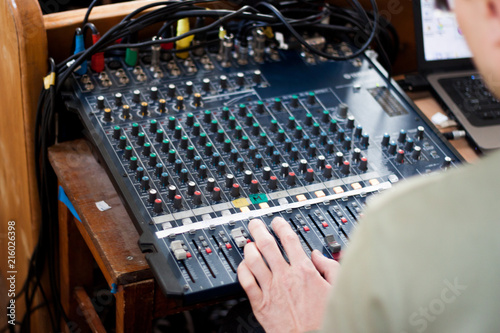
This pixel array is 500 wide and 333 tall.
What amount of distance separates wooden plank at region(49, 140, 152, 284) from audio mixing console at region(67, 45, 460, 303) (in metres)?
0.10

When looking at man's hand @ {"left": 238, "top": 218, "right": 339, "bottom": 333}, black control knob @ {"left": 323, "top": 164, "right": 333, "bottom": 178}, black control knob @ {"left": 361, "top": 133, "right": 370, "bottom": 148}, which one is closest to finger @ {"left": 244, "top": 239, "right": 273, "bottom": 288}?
man's hand @ {"left": 238, "top": 218, "right": 339, "bottom": 333}

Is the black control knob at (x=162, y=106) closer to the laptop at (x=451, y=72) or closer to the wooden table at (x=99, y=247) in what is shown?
the wooden table at (x=99, y=247)

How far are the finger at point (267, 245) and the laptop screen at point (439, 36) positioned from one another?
967mm

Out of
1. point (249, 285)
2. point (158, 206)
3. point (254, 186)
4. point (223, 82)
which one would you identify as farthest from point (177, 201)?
point (223, 82)

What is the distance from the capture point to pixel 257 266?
1420 mm

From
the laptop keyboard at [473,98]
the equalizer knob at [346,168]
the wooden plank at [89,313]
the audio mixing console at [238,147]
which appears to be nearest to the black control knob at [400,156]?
the audio mixing console at [238,147]

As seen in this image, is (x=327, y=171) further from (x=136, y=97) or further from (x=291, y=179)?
(x=136, y=97)

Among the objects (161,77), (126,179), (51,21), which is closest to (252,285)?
(126,179)

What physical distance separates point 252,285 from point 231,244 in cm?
14

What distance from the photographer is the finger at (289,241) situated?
56.2 inches

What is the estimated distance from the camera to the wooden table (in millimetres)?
1546

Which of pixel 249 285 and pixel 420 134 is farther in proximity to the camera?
pixel 420 134

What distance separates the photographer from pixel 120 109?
1829 mm

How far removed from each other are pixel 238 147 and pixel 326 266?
45cm
